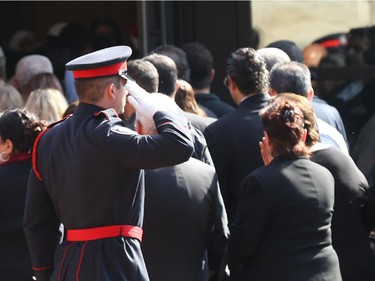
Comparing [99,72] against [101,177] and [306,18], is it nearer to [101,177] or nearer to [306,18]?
[101,177]

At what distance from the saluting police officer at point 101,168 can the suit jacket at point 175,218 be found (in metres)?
0.50

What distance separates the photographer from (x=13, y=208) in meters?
4.48

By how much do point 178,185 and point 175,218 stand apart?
14 cm

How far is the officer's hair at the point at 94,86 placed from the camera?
11.7 feet

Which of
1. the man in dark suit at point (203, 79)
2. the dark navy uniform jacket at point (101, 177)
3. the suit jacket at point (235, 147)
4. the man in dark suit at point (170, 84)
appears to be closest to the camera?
the dark navy uniform jacket at point (101, 177)

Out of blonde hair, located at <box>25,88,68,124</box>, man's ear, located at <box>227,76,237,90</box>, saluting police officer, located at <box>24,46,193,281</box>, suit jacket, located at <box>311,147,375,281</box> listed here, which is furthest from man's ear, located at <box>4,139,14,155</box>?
suit jacket, located at <box>311,147,375,281</box>

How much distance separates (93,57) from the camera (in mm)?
3631

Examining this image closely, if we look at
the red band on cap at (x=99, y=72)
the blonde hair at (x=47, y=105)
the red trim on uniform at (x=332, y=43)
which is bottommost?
the blonde hair at (x=47, y=105)

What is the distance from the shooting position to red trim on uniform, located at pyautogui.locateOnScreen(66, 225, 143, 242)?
3.50 metres

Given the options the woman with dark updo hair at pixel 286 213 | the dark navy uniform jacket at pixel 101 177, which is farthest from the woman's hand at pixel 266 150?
the dark navy uniform jacket at pixel 101 177

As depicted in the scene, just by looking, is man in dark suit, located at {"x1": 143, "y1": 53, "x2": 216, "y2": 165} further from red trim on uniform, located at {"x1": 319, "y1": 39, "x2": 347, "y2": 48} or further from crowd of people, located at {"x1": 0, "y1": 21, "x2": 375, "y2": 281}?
red trim on uniform, located at {"x1": 319, "y1": 39, "x2": 347, "y2": 48}

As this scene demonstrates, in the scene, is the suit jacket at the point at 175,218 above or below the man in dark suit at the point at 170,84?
below

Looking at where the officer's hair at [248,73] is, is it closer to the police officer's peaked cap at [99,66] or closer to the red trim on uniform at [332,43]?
the police officer's peaked cap at [99,66]

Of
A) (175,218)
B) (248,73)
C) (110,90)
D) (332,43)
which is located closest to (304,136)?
(175,218)
